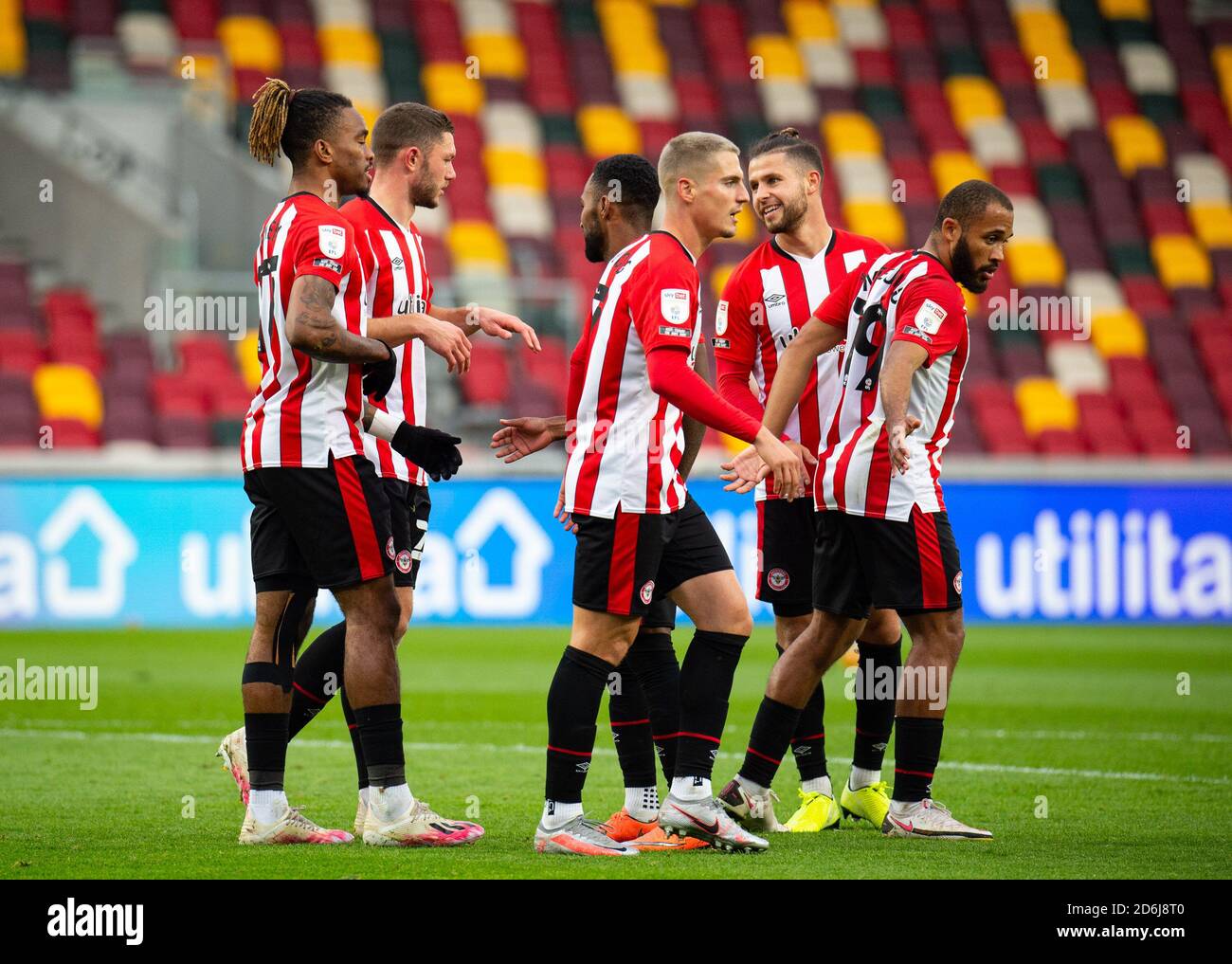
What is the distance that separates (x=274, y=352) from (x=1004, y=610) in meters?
9.65

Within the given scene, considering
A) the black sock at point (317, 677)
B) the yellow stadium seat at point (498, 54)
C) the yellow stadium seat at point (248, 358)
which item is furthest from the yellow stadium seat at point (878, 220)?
the black sock at point (317, 677)

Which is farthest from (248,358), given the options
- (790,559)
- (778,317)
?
(790,559)

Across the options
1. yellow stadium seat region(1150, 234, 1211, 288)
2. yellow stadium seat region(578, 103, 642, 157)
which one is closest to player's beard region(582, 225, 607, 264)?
yellow stadium seat region(578, 103, 642, 157)

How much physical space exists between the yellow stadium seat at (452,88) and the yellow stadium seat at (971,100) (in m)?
6.02

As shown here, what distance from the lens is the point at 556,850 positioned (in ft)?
16.1

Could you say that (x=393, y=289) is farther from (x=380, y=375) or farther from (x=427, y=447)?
(x=427, y=447)

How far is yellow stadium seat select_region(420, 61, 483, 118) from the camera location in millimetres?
20973

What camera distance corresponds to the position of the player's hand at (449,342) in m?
5.05

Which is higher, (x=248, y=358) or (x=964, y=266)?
(x=248, y=358)

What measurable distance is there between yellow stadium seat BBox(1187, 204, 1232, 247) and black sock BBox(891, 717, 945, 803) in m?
16.7

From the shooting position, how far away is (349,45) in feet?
69.1

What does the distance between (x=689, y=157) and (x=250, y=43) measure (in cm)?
1647

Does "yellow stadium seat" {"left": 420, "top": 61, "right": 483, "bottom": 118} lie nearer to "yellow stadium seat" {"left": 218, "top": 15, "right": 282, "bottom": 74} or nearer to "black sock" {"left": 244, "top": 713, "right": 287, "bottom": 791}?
"yellow stadium seat" {"left": 218, "top": 15, "right": 282, "bottom": 74}

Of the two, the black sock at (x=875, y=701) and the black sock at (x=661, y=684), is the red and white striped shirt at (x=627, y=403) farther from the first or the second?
the black sock at (x=875, y=701)
